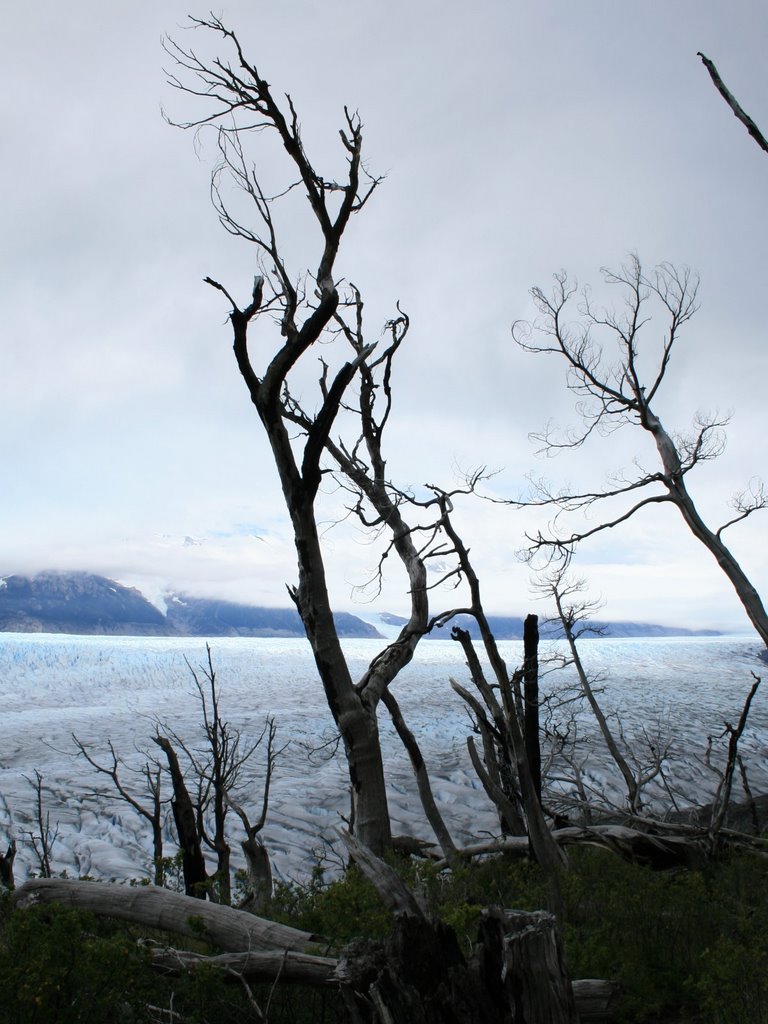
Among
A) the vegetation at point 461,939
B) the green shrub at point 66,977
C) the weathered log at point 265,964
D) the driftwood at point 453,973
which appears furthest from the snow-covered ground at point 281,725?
the driftwood at point 453,973

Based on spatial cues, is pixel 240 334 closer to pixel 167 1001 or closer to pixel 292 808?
pixel 167 1001

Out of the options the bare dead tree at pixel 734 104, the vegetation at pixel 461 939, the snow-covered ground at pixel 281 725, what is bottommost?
the snow-covered ground at pixel 281 725

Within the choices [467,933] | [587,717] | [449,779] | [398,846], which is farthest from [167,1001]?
[587,717]

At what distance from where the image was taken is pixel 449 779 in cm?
2114

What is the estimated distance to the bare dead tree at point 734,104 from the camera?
354 centimetres

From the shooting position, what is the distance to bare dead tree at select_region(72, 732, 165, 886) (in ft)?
Answer: 31.4

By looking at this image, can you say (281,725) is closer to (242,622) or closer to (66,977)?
(66,977)

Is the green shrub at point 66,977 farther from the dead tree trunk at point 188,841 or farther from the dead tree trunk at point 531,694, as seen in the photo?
the dead tree trunk at point 531,694

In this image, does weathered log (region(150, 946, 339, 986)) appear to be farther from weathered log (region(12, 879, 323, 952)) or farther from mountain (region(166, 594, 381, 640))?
mountain (region(166, 594, 381, 640))

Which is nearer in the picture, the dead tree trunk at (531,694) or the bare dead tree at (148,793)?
the dead tree trunk at (531,694)

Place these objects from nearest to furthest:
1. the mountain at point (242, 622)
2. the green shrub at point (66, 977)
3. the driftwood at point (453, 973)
A: the driftwood at point (453, 973), the green shrub at point (66, 977), the mountain at point (242, 622)

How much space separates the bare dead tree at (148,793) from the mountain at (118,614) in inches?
2383

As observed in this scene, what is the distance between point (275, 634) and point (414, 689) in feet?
174

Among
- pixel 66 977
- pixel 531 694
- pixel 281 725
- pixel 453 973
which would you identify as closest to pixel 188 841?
pixel 531 694
